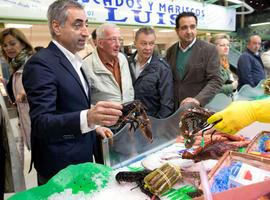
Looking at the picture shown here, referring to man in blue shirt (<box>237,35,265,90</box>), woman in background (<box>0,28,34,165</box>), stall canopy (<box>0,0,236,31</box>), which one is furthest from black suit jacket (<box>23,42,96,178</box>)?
man in blue shirt (<box>237,35,265,90</box>)

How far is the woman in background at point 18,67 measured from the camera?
251 centimetres

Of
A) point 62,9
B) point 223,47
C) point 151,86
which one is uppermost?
point 62,9

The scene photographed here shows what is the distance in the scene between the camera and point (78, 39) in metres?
1.54

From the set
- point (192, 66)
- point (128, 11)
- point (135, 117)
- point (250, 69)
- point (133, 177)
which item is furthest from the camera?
point (128, 11)

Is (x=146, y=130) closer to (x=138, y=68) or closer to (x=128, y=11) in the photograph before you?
(x=138, y=68)

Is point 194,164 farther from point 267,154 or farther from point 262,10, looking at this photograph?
point 262,10

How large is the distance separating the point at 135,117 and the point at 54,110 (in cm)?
41

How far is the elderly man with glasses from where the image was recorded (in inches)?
85.8

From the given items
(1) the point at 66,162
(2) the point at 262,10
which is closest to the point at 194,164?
(1) the point at 66,162

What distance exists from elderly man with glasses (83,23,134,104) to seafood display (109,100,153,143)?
29.5 inches

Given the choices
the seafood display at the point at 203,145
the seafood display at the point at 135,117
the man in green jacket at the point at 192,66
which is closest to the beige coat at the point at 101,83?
the man in green jacket at the point at 192,66

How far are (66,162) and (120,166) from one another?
321 millimetres

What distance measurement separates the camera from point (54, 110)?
138 centimetres

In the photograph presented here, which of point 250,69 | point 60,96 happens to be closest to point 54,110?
point 60,96
